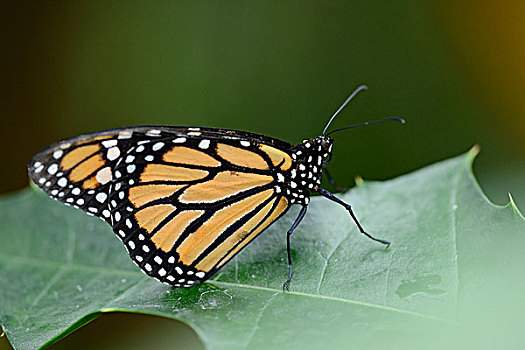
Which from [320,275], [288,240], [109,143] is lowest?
[320,275]

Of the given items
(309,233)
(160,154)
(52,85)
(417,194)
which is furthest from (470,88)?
(52,85)

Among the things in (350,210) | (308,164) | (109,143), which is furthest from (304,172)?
(109,143)

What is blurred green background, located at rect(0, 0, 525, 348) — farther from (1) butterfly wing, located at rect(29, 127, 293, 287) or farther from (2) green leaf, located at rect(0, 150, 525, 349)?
(1) butterfly wing, located at rect(29, 127, 293, 287)

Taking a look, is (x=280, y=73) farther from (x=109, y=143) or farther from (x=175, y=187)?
A: (x=109, y=143)

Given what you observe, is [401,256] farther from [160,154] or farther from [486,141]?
[486,141]

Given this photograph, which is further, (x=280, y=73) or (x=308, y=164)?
(x=280, y=73)

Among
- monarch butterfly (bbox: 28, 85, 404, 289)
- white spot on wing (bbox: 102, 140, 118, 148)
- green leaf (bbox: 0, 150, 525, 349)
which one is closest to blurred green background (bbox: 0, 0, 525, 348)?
green leaf (bbox: 0, 150, 525, 349)

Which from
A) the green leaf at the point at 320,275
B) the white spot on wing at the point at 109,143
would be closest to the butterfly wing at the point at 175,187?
the white spot on wing at the point at 109,143
